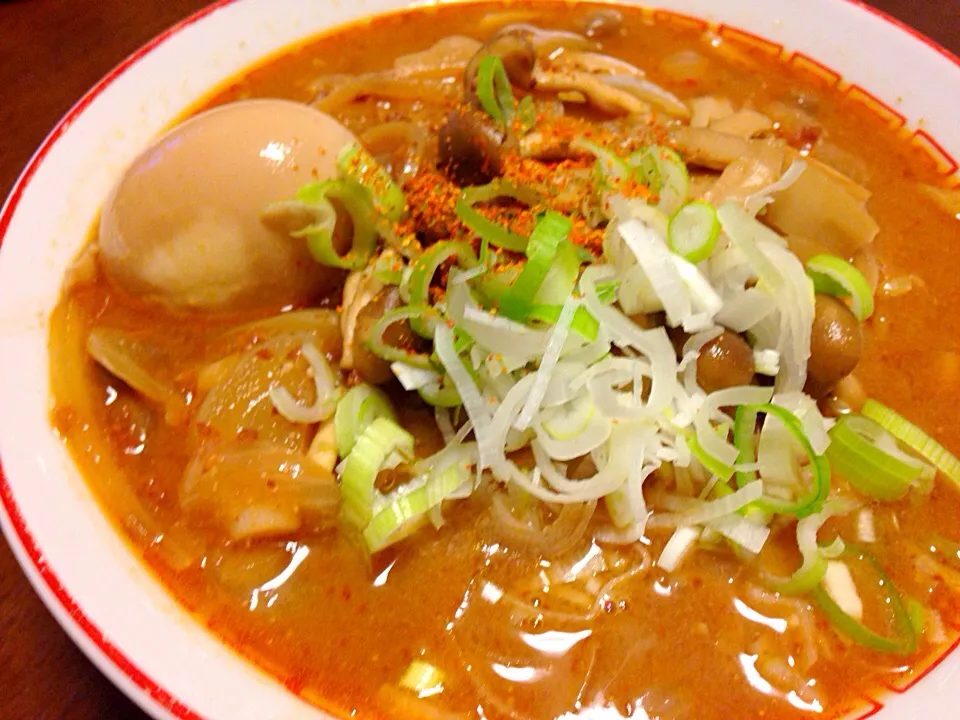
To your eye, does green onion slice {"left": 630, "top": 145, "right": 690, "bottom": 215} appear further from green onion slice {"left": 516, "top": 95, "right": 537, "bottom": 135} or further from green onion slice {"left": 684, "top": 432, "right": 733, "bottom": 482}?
green onion slice {"left": 684, "top": 432, "right": 733, "bottom": 482}

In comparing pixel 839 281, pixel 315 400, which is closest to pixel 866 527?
pixel 839 281

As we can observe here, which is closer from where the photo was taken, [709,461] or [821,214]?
[709,461]

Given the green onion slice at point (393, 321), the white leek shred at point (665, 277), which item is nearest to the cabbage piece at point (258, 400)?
the green onion slice at point (393, 321)

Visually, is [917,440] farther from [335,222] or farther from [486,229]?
[335,222]

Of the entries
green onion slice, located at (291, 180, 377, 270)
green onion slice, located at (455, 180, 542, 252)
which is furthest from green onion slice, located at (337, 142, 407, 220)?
green onion slice, located at (455, 180, 542, 252)

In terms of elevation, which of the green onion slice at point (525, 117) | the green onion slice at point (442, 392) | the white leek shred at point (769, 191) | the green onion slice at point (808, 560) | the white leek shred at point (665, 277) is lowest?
the green onion slice at point (442, 392)

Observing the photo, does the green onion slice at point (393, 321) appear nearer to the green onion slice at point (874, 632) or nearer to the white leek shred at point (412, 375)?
the white leek shred at point (412, 375)

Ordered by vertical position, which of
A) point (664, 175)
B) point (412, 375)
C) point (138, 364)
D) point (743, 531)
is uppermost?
point (664, 175)

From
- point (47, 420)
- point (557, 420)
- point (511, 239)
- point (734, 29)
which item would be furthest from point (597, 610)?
point (734, 29)
